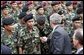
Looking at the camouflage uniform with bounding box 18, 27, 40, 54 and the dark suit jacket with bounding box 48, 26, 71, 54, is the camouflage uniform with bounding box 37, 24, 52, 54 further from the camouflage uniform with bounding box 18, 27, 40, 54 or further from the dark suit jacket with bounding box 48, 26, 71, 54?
the dark suit jacket with bounding box 48, 26, 71, 54

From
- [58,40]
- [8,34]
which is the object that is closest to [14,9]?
[8,34]

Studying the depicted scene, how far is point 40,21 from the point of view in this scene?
9250 mm

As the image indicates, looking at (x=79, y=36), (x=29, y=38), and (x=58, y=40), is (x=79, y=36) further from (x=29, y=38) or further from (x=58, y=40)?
(x=29, y=38)

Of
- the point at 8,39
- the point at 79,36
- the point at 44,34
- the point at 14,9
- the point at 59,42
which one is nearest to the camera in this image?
the point at 79,36

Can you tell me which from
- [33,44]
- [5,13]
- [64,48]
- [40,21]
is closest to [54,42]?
[64,48]

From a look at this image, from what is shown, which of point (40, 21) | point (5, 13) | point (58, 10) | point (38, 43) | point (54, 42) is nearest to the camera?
point (54, 42)

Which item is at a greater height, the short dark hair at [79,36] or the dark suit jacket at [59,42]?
the short dark hair at [79,36]

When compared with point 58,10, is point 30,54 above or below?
below

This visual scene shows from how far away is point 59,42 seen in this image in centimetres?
707

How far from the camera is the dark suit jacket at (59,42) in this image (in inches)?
279

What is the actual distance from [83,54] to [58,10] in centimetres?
498

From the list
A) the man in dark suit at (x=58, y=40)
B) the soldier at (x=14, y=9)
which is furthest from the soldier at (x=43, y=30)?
the soldier at (x=14, y=9)

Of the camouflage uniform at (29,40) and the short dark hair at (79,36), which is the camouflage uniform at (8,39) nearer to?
the camouflage uniform at (29,40)

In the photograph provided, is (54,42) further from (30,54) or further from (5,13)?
(5,13)
